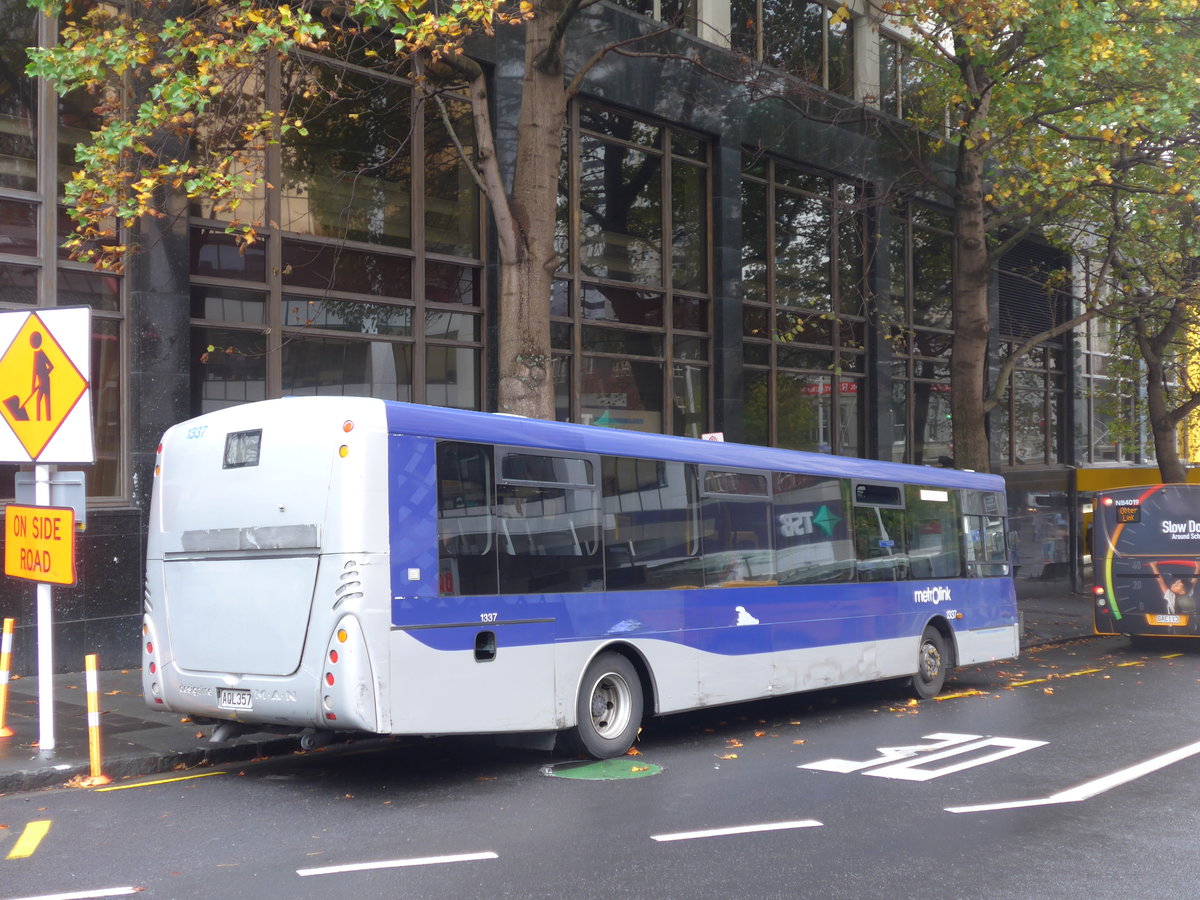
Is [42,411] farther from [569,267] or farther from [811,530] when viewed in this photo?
[569,267]

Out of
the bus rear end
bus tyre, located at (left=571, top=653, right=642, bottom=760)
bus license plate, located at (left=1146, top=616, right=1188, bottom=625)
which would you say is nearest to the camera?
the bus rear end

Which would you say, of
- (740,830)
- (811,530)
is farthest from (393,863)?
(811,530)

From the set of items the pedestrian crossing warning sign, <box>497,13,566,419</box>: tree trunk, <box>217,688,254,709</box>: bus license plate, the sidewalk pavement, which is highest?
<box>497,13,566,419</box>: tree trunk

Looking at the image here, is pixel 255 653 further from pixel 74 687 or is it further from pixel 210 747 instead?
pixel 74 687

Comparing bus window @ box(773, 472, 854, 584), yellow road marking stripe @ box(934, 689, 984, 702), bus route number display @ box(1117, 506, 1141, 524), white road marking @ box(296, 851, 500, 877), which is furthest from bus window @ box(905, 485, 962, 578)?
white road marking @ box(296, 851, 500, 877)

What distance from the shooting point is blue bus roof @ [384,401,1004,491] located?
8766 millimetres

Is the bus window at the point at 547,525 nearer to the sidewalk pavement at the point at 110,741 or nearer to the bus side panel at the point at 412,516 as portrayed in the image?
the bus side panel at the point at 412,516

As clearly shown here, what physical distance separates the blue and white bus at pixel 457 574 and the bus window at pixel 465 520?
14 millimetres

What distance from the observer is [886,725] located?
12273mm

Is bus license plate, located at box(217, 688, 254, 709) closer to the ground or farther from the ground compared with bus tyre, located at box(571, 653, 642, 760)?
farther from the ground

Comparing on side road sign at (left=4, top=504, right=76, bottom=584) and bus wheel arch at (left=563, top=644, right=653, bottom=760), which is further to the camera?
Answer: bus wheel arch at (left=563, top=644, right=653, bottom=760)

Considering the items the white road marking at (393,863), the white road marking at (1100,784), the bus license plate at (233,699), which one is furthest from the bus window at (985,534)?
the white road marking at (393,863)

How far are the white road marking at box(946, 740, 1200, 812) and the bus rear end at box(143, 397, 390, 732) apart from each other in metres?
4.03

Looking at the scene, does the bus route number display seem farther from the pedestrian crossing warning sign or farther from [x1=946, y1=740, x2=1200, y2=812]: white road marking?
the pedestrian crossing warning sign
